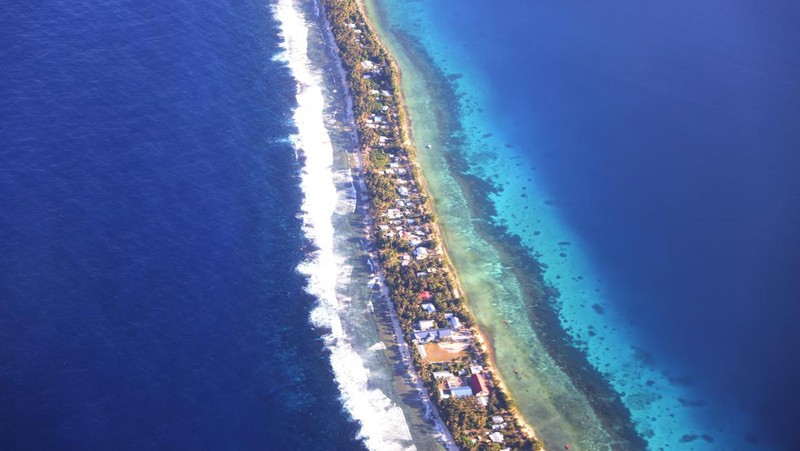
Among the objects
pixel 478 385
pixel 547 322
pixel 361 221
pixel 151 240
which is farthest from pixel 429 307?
pixel 151 240

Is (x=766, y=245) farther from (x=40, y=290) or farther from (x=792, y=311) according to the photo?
(x=40, y=290)

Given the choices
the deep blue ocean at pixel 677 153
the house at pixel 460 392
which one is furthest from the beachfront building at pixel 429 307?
the deep blue ocean at pixel 677 153

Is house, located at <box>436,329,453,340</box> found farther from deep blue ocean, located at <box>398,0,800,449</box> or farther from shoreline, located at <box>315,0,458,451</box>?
deep blue ocean, located at <box>398,0,800,449</box>

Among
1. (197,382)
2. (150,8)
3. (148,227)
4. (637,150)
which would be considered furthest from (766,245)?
(150,8)

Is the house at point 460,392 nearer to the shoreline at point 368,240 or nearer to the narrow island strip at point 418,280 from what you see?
the narrow island strip at point 418,280

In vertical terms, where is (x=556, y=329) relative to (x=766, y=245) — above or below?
below
